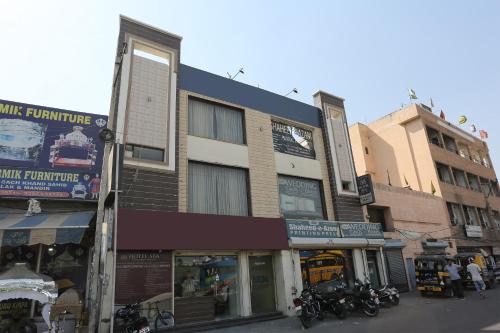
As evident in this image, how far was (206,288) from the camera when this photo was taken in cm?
1283

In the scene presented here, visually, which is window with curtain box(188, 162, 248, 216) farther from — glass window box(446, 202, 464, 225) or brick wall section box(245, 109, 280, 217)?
glass window box(446, 202, 464, 225)

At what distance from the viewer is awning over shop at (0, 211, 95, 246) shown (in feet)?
34.9

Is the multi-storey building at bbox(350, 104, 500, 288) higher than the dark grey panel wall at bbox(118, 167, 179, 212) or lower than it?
higher

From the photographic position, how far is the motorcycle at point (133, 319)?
30.7ft

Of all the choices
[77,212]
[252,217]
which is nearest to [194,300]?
[252,217]

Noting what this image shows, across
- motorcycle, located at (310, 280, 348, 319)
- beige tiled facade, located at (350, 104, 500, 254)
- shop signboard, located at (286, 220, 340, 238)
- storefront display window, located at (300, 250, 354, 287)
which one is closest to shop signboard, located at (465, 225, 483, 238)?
beige tiled facade, located at (350, 104, 500, 254)

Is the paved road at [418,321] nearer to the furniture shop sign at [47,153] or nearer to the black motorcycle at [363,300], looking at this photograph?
the black motorcycle at [363,300]

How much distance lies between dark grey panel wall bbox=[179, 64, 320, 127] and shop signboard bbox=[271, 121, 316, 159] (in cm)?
56

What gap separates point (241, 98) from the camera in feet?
55.8

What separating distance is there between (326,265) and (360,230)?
8.70ft

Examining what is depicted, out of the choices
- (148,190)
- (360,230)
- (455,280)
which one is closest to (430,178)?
(455,280)

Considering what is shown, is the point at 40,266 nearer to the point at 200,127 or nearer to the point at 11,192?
the point at 11,192

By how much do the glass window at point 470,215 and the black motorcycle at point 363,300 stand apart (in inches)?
875

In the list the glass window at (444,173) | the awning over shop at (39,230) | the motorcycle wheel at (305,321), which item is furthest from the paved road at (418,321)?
the glass window at (444,173)
